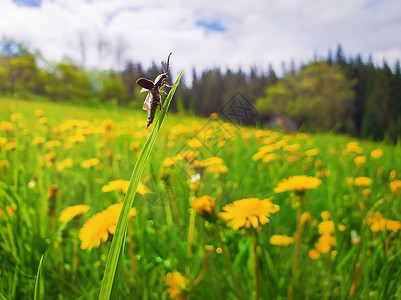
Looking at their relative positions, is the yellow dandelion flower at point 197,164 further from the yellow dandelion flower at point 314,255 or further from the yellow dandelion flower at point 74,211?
the yellow dandelion flower at point 314,255

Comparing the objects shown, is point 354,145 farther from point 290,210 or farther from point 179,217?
point 179,217

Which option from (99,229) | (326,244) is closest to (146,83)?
(99,229)

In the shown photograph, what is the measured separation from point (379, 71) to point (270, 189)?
0.38 meters

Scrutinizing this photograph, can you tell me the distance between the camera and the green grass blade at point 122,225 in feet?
0.36

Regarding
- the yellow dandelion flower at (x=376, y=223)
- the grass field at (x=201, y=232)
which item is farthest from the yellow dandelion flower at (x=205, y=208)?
the yellow dandelion flower at (x=376, y=223)

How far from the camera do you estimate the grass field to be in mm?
250

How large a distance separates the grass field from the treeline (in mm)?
103

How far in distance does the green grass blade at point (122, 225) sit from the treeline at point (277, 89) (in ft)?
0.29

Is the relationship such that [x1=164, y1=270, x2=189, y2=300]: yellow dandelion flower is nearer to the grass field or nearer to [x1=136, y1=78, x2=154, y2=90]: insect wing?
the grass field

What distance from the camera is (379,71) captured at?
0.59 metres

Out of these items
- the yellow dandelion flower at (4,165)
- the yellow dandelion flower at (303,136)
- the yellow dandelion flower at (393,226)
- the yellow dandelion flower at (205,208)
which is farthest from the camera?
the yellow dandelion flower at (303,136)

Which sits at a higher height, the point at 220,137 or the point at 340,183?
the point at 220,137

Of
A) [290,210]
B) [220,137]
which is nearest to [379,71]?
[290,210]

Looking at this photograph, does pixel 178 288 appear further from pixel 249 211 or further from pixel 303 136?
pixel 303 136
